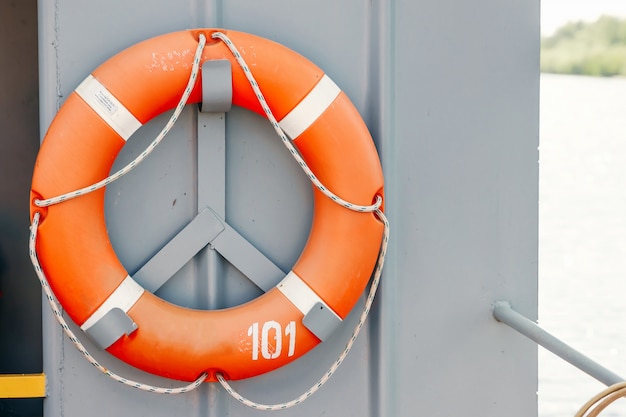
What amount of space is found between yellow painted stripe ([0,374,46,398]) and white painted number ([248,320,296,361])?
45 cm

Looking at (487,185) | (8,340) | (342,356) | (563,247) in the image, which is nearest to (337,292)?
(342,356)

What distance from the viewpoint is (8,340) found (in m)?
2.64

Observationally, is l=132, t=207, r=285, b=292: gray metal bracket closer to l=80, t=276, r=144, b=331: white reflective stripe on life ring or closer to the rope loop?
l=80, t=276, r=144, b=331: white reflective stripe on life ring

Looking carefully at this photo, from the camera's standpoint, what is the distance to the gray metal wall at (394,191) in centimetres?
197

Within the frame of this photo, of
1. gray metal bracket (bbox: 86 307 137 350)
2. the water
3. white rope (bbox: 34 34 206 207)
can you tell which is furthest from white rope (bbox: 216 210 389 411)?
the water

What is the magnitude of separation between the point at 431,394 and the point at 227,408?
0.47 metres

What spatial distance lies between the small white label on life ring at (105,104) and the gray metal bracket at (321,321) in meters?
0.53

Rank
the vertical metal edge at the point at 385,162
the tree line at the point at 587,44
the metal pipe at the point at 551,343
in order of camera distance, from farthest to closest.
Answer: the tree line at the point at 587,44, the vertical metal edge at the point at 385,162, the metal pipe at the point at 551,343

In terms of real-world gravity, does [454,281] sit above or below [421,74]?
below

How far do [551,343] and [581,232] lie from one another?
381 inches

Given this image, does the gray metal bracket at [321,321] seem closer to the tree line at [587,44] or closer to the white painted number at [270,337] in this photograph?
the white painted number at [270,337]

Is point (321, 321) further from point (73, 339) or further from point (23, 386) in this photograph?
point (23, 386)

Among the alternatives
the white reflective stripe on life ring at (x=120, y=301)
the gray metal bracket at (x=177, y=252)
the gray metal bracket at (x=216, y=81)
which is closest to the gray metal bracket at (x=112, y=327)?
the white reflective stripe on life ring at (x=120, y=301)

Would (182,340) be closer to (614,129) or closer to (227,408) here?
(227,408)
